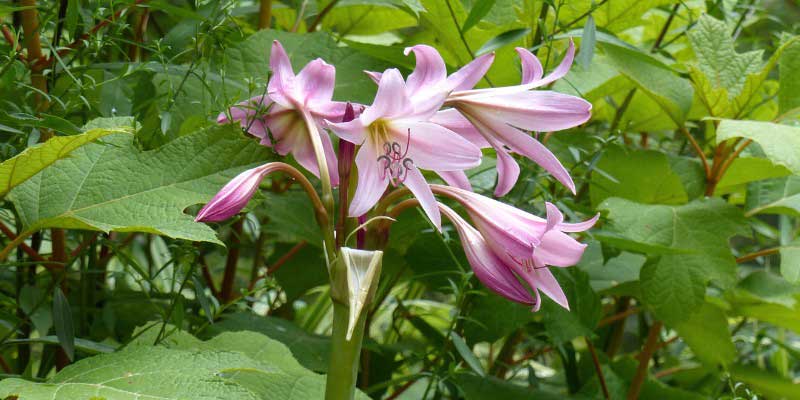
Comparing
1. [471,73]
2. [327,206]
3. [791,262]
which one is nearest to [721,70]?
[791,262]

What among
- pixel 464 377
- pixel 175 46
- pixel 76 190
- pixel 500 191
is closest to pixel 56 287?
pixel 76 190

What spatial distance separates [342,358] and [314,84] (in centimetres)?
26

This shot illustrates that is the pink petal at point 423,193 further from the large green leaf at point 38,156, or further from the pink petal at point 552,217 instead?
the large green leaf at point 38,156

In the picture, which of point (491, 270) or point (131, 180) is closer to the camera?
point (491, 270)

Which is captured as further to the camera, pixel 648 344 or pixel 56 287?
pixel 648 344

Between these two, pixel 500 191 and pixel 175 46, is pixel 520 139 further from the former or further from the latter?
pixel 175 46

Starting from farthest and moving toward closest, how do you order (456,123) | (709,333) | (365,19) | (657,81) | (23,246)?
(365,19), (709,333), (657,81), (23,246), (456,123)

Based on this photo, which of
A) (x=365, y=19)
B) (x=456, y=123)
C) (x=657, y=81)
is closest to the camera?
(x=456, y=123)

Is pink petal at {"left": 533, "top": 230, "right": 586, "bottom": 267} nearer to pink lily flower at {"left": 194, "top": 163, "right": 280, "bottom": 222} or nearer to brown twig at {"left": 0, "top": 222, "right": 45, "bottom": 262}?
pink lily flower at {"left": 194, "top": 163, "right": 280, "bottom": 222}

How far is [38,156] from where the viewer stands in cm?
71

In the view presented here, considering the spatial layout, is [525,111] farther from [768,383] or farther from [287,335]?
[768,383]

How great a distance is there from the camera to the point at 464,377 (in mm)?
1201

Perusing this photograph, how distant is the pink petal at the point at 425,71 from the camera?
2.25 feet

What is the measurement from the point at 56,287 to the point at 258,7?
62cm
